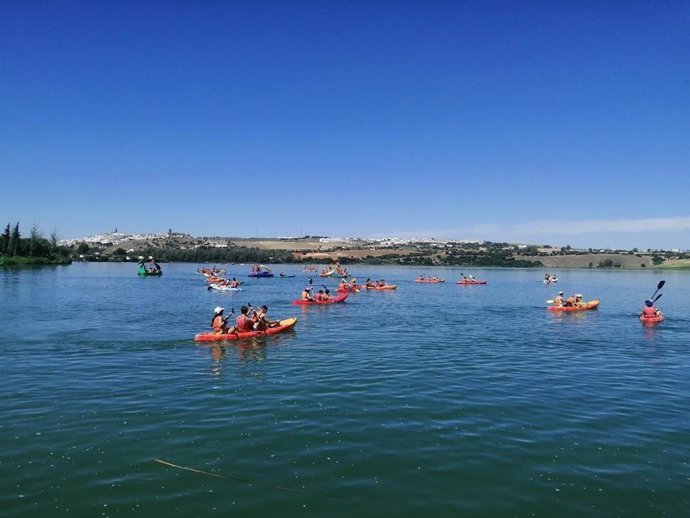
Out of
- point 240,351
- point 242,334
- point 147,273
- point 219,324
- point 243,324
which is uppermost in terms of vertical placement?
point 219,324

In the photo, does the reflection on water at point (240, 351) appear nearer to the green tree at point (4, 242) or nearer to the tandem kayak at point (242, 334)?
the tandem kayak at point (242, 334)

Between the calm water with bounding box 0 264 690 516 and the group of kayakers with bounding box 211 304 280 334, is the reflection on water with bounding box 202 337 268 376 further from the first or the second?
the group of kayakers with bounding box 211 304 280 334

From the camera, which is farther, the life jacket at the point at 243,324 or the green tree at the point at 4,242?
the green tree at the point at 4,242

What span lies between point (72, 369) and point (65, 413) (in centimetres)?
657

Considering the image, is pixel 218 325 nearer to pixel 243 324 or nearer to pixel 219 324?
pixel 219 324

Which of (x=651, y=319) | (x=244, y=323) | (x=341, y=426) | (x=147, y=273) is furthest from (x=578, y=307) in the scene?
(x=147, y=273)

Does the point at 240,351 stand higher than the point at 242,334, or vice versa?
the point at 242,334

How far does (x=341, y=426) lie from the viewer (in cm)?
1455

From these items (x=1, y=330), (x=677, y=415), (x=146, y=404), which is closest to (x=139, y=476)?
(x=146, y=404)

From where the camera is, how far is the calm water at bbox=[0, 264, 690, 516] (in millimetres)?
10469

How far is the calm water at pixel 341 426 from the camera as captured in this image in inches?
412

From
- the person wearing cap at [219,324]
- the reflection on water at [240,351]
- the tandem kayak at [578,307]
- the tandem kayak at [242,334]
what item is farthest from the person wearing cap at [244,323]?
the tandem kayak at [578,307]

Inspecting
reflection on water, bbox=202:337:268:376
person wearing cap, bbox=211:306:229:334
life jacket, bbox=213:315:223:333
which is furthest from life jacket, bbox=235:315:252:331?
life jacket, bbox=213:315:223:333

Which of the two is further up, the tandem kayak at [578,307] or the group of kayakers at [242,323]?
the group of kayakers at [242,323]
